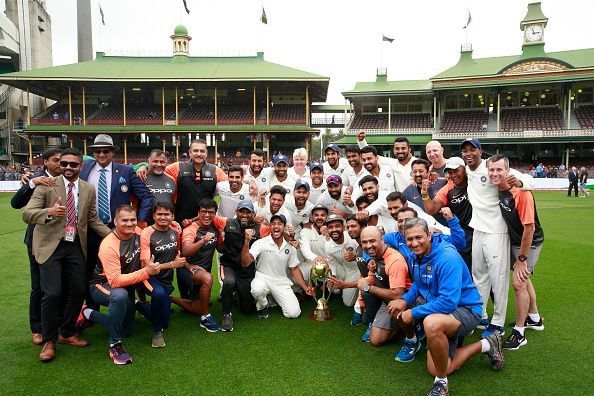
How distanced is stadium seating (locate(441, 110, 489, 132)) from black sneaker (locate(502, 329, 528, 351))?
35.5 meters

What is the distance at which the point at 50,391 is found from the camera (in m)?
3.89

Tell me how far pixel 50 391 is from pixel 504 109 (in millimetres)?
42260

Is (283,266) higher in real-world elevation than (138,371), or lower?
higher

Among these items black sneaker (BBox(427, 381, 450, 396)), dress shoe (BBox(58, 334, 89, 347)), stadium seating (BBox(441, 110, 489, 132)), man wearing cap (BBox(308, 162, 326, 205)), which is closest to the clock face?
stadium seating (BBox(441, 110, 489, 132))

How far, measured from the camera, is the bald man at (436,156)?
6.20 metres

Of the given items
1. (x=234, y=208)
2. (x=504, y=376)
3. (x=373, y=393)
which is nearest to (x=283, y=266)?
(x=234, y=208)

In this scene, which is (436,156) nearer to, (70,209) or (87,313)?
(70,209)

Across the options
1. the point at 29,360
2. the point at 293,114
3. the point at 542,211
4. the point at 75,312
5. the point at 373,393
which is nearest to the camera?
the point at 373,393

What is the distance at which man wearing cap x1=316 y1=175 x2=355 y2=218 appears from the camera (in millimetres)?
6238

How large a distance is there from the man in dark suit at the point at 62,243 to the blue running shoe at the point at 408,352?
361cm

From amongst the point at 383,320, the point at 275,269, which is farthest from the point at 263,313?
the point at 383,320

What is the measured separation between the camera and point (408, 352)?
14.9ft

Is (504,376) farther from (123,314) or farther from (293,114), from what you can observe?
(293,114)

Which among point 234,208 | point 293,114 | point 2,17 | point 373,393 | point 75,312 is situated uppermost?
point 2,17
